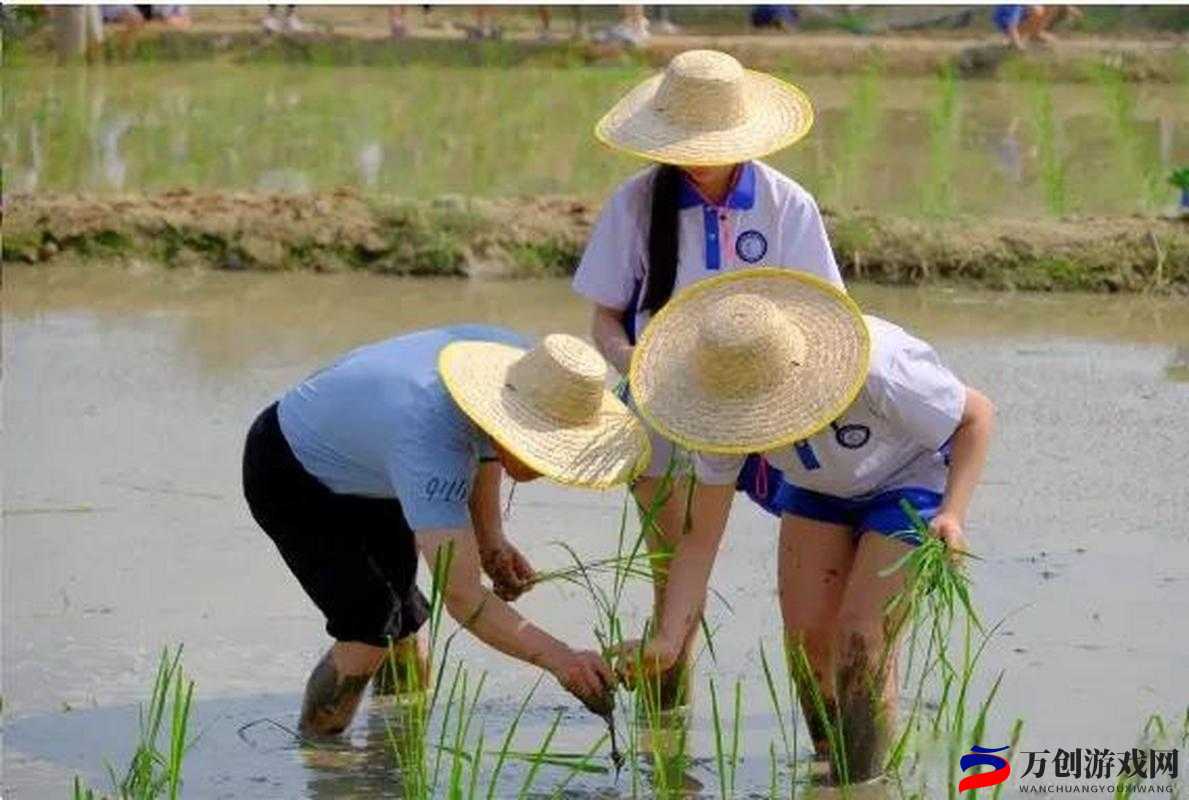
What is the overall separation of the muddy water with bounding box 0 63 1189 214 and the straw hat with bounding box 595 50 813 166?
4.34 metres

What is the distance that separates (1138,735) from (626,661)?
111 cm

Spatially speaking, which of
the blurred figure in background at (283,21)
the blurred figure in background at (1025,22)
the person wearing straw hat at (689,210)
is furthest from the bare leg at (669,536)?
the blurred figure in background at (283,21)

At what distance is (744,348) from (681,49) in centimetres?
1097

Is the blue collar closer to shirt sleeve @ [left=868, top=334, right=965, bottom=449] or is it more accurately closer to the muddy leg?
shirt sleeve @ [left=868, top=334, right=965, bottom=449]

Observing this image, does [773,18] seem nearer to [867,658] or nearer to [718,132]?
[718,132]

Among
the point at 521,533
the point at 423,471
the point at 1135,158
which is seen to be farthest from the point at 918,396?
the point at 1135,158

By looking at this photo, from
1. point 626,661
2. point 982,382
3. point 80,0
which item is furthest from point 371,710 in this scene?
point 80,0

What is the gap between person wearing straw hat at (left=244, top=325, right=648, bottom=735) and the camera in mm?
4219

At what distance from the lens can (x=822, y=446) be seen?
4.46m

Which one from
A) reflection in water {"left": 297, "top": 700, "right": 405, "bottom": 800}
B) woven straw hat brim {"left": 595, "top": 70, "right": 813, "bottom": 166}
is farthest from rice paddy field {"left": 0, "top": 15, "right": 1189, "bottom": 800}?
woven straw hat brim {"left": 595, "top": 70, "right": 813, "bottom": 166}

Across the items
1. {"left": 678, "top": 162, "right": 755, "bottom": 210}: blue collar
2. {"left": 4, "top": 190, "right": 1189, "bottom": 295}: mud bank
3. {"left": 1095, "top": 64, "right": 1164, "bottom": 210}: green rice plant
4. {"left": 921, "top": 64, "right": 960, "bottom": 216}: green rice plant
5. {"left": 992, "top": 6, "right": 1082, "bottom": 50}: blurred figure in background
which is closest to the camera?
{"left": 678, "top": 162, "right": 755, "bottom": 210}: blue collar

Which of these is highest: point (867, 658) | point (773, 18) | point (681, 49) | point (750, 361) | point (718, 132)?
point (718, 132)

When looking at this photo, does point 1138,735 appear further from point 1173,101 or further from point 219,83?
point 219,83

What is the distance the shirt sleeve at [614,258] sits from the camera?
16.3 ft
